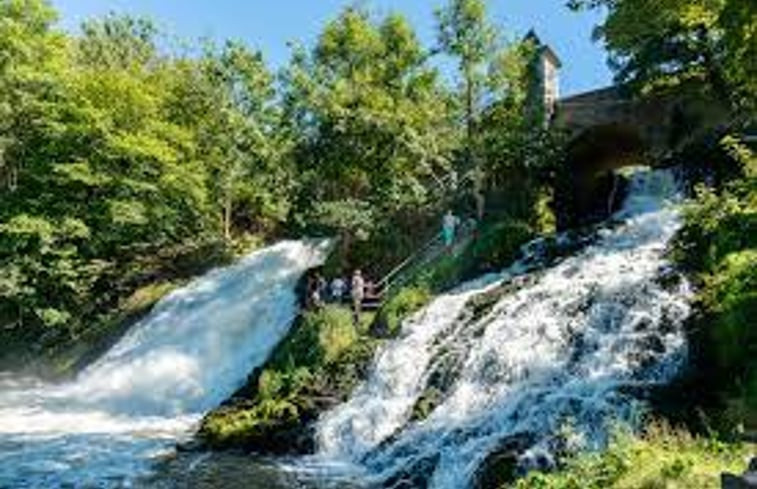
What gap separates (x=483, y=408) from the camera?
19703 mm

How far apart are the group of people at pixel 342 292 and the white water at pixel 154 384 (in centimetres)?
148

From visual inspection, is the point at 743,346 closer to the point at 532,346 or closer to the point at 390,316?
the point at 532,346

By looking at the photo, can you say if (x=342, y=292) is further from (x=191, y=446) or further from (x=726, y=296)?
(x=726, y=296)

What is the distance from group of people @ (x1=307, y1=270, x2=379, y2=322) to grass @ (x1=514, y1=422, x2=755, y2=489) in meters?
14.6

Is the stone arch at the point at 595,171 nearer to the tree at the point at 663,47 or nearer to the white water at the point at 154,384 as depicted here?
the tree at the point at 663,47

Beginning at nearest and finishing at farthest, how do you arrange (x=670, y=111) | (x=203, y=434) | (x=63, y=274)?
(x=203, y=434)
(x=670, y=111)
(x=63, y=274)

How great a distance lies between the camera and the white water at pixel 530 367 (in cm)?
1748

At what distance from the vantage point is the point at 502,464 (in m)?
16.2

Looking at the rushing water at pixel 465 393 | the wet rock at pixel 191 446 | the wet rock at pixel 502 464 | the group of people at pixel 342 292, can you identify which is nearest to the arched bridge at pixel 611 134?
the rushing water at pixel 465 393

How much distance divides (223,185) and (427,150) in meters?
10.9

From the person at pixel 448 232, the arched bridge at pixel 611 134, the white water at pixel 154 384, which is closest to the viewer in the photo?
the white water at pixel 154 384

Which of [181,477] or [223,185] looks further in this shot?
[223,185]

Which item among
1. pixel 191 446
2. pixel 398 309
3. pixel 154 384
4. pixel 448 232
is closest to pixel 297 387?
pixel 191 446

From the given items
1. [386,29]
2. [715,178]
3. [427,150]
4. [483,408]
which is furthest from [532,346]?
[386,29]
